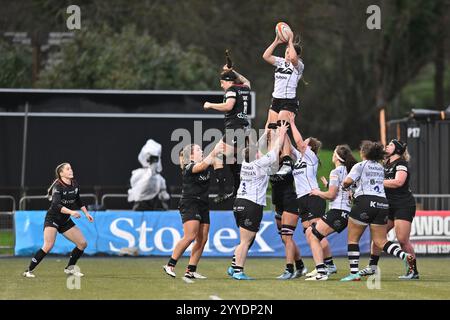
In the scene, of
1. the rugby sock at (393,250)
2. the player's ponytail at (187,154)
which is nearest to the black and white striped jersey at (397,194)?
the rugby sock at (393,250)

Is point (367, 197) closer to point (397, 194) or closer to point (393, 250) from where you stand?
point (393, 250)

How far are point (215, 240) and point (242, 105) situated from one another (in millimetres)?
6674

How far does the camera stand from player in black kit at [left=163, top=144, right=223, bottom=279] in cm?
1795

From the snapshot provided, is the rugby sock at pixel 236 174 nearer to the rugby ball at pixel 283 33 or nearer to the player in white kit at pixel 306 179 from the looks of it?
the player in white kit at pixel 306 179

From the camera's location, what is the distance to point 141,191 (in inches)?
1053

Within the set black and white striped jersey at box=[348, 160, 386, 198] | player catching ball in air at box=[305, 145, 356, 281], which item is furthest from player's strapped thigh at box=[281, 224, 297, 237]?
black and white striped jersey at box=[348, 160, 386, 198]

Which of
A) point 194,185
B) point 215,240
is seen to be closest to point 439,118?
point 215,240

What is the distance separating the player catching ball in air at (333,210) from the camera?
17.5 meters

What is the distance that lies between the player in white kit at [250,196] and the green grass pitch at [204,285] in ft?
1.58

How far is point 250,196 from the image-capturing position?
1767 centimetres

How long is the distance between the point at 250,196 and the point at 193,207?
1.01 meters

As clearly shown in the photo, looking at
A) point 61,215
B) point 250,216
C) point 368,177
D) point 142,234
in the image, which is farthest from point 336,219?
point 142,234

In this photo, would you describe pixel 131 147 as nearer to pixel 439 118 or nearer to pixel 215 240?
pixel 215 240
